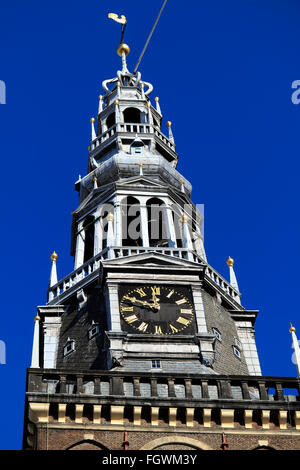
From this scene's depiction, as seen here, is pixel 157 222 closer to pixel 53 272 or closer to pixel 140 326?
pixel 53 272

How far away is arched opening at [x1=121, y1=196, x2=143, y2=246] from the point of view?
→ 138 ft

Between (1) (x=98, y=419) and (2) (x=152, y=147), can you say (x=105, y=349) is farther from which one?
(2) (x=152, y=147)

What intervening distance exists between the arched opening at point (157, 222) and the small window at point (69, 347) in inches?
287

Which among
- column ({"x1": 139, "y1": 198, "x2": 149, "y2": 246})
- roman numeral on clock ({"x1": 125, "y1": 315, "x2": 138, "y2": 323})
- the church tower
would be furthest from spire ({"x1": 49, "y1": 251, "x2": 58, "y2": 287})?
roman numeral on clock ({"x1": 125, "y1": 315, "x2": 138, "y2": 323})

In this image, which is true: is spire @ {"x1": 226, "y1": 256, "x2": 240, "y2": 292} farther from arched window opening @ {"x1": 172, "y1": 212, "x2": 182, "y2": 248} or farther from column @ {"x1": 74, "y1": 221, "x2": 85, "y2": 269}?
column @ {"x1": 74, "y1": 221, "x2": 85, "y2": 269}

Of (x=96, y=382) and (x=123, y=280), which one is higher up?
(x=123, y=280)

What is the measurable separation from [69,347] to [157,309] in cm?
335

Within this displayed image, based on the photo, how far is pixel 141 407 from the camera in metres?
30.2

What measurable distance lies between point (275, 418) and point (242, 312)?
375 inches

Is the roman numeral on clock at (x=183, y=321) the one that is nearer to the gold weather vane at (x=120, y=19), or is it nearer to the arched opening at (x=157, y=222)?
the arched opening at (x=157, y=222)

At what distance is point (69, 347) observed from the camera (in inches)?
1451

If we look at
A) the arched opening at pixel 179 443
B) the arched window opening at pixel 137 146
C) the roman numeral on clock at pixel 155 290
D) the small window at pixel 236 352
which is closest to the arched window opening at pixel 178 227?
the arched window opening at pixel 137 146

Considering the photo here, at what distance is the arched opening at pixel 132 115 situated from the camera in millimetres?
50844
